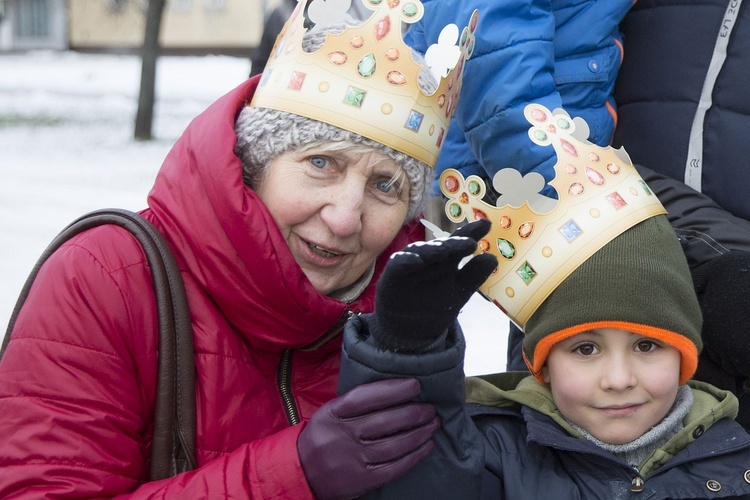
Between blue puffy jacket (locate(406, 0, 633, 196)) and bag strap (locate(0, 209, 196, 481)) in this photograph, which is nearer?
bag strap (locate(0, 209, 196, 481))

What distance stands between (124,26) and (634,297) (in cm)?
2407

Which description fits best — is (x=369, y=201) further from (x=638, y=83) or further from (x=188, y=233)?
(x=638, y=83)

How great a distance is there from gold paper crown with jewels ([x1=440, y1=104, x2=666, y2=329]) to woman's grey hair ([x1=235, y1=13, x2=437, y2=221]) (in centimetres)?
23

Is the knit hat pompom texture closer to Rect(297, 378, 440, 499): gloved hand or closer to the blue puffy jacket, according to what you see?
the blue puffy jacket

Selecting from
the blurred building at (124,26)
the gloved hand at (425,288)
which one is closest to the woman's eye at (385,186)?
the gloved hand at (425,288)

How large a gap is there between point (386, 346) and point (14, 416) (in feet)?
2.23

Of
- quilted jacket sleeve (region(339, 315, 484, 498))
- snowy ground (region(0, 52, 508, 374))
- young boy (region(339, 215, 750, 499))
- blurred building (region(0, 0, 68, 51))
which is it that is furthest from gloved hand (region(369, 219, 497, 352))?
blurred building (region(0, 0, 68, 51))

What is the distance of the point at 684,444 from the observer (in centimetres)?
207

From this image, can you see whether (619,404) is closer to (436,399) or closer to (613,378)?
(613,378)

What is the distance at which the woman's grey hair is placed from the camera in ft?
6.66

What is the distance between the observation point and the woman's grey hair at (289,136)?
2029 millimetres

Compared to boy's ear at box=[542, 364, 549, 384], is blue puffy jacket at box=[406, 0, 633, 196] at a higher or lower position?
higher

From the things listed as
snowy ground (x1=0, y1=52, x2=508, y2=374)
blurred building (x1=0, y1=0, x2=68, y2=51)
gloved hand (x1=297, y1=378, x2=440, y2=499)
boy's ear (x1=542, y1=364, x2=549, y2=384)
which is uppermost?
gloved hand (x1=297, y1=378, x2=440, y2=499)

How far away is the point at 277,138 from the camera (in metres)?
2.05
